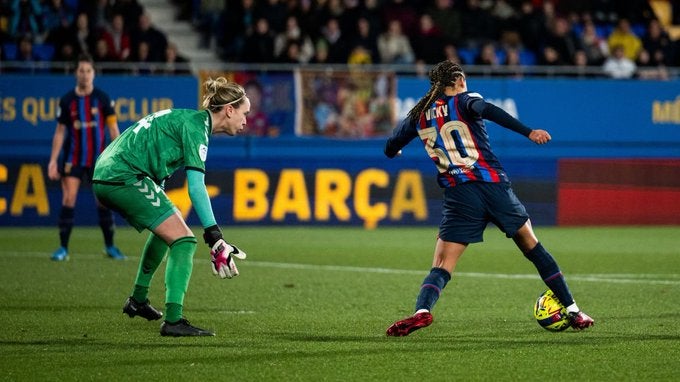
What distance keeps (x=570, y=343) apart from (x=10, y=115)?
13.5 metres

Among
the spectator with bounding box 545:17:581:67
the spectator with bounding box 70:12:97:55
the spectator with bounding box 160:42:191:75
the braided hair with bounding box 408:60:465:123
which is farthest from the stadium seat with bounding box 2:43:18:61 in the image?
the braided hair with bounding box 408:60:465:123

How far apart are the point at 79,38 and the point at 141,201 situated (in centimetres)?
1237

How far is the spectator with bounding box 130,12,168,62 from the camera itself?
20.2 metres

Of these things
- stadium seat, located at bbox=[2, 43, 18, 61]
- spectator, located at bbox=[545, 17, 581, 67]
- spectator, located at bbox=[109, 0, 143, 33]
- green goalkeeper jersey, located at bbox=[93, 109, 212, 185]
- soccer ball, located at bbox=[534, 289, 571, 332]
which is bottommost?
soccer ball, located at bbox=[534, 289, 571, 332]

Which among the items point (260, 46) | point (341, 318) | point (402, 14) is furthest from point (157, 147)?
point (402, 14)

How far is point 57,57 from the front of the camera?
19938mm

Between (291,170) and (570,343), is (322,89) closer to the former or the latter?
(291,170)

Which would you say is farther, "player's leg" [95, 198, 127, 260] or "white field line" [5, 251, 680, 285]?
"player's leg" [95, 198, 127, 260]

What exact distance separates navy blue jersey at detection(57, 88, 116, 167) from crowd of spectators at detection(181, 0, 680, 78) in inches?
269

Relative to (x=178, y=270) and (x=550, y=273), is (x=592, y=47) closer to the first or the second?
(x=550, y=273)

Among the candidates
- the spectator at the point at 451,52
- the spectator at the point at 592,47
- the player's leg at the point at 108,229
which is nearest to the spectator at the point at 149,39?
the spectator at the point at 451,52

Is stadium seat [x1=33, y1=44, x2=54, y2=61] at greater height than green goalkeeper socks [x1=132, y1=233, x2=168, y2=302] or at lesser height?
greater

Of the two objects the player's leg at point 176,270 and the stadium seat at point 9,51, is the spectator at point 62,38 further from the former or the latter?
the player's leg at point 176,270

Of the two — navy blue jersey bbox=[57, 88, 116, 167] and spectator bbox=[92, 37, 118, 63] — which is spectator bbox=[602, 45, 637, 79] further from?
navy blue jersey bbox=[57, 88, 116, 167]
